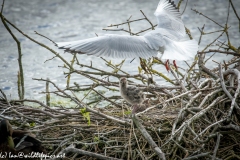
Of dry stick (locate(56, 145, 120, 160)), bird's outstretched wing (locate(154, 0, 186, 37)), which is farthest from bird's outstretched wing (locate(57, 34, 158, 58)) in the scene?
dry stick (locate(56, 145, 120, 160))

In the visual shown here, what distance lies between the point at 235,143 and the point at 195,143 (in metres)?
0.36

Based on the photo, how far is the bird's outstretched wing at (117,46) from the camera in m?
4.66

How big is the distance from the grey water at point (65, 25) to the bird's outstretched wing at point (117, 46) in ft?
7.93

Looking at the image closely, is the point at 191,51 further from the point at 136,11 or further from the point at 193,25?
the point at 136,11

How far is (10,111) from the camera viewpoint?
4527 millimetres

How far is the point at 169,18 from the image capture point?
5.60m

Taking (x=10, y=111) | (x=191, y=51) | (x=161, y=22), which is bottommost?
(x=10, y=111)

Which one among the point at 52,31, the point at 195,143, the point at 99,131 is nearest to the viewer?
the point at 195,143

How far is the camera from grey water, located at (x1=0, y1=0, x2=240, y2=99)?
808 centimetres

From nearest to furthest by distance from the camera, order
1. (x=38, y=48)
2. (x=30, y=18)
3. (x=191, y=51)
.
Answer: (x=191, y=51) < (x=38, y=48) < (x=30, y=18)

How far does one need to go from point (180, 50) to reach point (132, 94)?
0.62m

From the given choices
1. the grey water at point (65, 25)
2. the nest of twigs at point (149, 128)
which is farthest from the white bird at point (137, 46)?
the grey water at point (65, 25)

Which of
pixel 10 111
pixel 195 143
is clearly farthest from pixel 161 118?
pixel 10 111

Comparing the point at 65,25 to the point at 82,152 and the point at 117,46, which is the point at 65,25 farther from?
the point at 82,152
